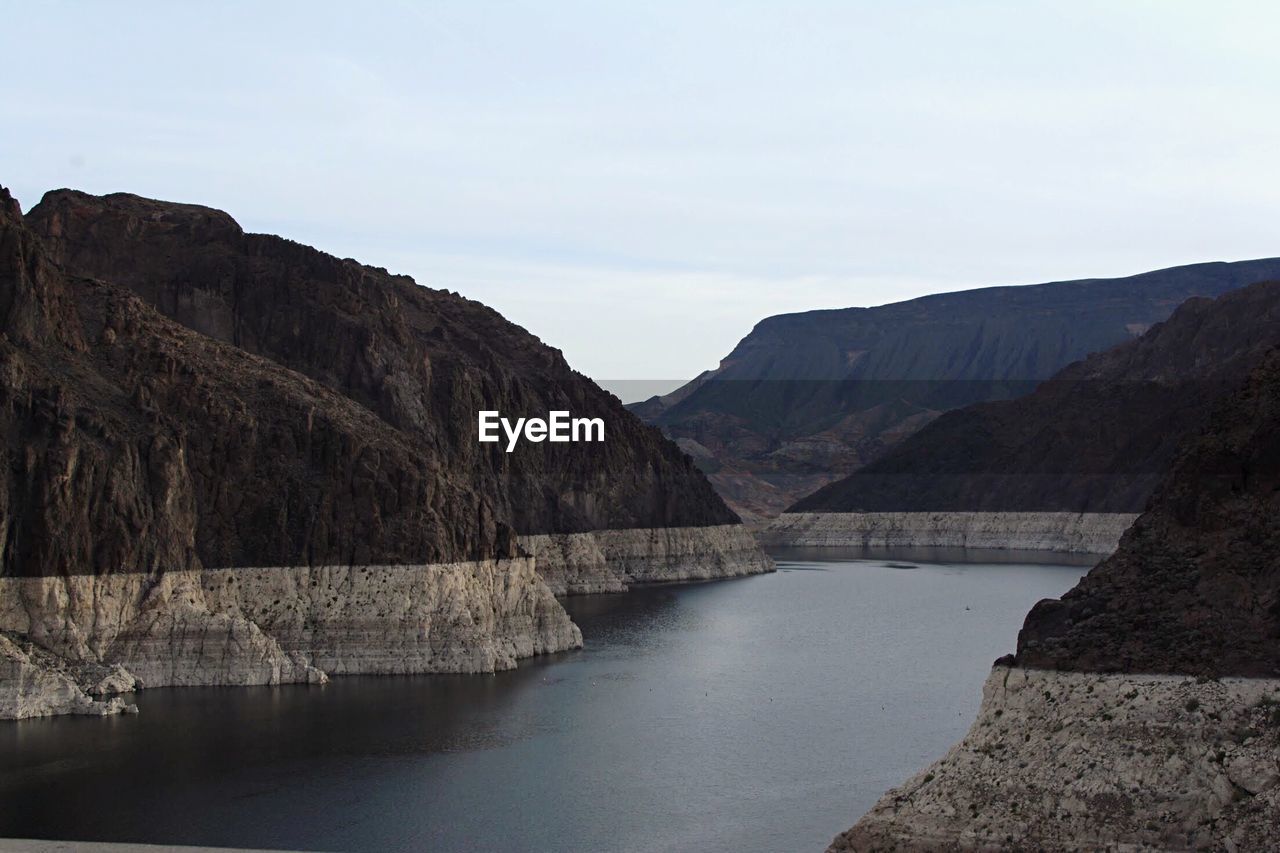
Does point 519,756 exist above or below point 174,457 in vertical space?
below

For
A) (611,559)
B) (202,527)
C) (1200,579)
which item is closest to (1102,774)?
(1200,579)

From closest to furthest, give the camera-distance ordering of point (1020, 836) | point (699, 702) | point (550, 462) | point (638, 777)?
point (1020, 836) → point (638, 777) → point (699, 702) → point (550, 462)

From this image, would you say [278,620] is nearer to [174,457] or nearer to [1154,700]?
[174,457]

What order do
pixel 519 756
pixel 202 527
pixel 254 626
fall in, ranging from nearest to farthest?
pixel 519 756
pixel 254 626
pixel 202 527

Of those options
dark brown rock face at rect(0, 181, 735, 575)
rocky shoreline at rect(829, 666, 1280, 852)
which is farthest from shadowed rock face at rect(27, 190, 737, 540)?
rocky shoreline at rect(829, 666, 1280, 852)

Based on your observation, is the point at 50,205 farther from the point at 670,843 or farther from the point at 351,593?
the point at 670,843

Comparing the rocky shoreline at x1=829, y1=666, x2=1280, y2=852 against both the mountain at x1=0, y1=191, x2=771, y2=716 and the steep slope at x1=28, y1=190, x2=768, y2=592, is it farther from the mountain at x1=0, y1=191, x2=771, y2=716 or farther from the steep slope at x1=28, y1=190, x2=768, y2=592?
the steep slope at x1=28, y1=190, x2=768, y2=592

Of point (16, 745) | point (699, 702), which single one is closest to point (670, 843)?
point (16, 745)
